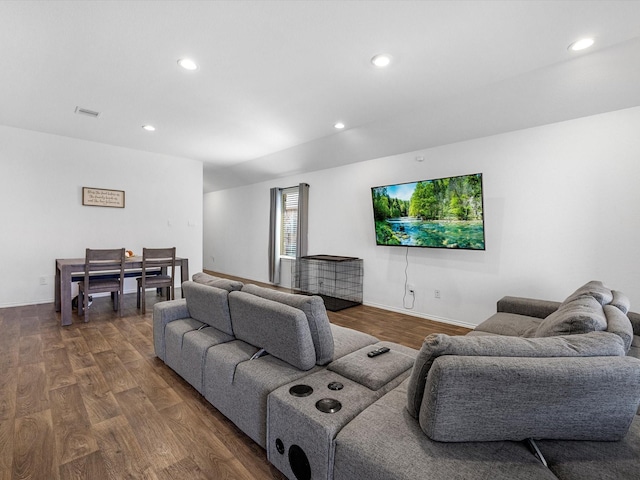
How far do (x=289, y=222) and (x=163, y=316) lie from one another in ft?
13.7

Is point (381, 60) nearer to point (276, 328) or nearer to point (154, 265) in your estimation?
point (276, 328)

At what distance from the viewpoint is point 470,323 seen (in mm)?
3779

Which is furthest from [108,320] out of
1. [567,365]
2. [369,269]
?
[567,365]

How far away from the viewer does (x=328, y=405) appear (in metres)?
1.29

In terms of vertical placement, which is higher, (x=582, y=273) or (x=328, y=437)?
(x=582, y=273)

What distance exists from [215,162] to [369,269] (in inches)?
157

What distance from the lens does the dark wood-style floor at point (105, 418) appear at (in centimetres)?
149

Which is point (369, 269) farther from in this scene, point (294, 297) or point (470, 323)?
point (294, 297)

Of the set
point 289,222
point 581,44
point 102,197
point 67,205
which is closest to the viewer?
point 581,44

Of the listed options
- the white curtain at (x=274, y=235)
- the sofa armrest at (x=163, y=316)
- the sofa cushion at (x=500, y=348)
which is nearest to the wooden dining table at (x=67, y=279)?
the sofa armrest at (x=163, y=316)

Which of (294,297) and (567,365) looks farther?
(294,297)

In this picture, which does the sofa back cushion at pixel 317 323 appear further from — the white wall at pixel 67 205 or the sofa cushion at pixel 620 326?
the white wall at pixel 67 205

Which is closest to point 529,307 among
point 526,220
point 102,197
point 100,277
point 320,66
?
point 526,220

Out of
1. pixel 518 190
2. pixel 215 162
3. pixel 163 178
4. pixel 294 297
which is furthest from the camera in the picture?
pixel 215 162
